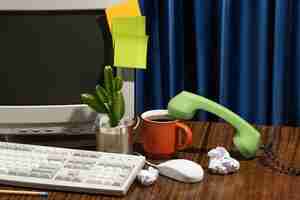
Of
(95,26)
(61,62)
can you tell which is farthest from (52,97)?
(95,26)

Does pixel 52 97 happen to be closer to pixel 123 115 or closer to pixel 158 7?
pixel 123 115

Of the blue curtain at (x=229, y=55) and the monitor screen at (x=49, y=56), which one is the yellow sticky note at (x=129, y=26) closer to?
the monitor screen at (x=49, y=56)

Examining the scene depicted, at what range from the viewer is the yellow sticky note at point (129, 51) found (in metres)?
1.39

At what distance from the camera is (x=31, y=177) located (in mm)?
1270

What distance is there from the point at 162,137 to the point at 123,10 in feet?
1.02

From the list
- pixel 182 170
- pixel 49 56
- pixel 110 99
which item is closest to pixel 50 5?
pixel 49 56

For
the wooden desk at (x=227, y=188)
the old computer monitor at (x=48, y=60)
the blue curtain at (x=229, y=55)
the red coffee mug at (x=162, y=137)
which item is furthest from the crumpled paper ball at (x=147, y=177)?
the blue curtain at (x=229, y=55)

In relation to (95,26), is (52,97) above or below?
below

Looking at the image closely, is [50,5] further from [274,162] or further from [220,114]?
[274,162]

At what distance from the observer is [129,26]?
4.65ft

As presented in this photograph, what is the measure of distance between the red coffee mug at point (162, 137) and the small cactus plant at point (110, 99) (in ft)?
0.24

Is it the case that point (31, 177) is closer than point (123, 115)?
Yes

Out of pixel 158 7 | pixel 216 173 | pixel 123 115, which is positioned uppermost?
pixel 158 7

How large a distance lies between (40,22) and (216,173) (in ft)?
1.72
